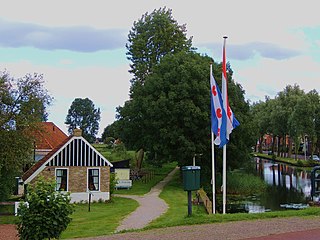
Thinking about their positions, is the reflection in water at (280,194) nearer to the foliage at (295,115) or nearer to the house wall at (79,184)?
the house wall at (79,184)

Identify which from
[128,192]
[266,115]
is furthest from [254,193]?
[266,115]

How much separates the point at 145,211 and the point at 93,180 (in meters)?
6.25

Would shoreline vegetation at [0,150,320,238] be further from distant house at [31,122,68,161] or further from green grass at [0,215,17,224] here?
distant house at [31,122,68,161]

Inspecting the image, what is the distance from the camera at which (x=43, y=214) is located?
402 inches

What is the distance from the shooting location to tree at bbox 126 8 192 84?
54156 millimetres

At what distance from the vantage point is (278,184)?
4659 centimetres

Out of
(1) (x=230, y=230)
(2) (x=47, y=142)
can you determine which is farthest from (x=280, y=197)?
(1) (x=230, y=230)

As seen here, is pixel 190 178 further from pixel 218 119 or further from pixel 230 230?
pixel 218 119

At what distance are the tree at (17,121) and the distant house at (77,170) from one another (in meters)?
2.85

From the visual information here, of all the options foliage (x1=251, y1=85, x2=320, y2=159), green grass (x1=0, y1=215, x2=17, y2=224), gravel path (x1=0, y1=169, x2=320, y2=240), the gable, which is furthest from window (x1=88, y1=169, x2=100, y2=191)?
foliage (x1=251, y1=85, x2=320, y2=159)

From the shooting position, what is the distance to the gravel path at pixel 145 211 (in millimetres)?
18794

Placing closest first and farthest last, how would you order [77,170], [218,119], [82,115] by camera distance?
[218,119] < [77,170] < [82,115]

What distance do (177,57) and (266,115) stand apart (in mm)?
46627

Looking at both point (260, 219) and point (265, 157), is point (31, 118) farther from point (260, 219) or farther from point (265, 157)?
point (265, 157)
